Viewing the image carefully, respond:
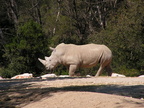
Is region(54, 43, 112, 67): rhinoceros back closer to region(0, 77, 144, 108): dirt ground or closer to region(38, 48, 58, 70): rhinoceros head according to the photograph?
region(38, 48, 58, 70): rhinoceros head

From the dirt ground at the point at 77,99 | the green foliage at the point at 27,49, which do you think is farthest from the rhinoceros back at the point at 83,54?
the dirt ground at the point at 77,99

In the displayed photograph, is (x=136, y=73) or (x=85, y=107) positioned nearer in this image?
(x=85, y=107)

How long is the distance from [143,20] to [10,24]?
12128 millimetres

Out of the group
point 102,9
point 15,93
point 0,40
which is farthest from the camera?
point 102,9

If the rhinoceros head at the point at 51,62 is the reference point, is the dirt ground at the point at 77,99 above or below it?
above

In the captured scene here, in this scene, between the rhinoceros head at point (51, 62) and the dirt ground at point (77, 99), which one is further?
the rhinoceros head at point (51, 62)

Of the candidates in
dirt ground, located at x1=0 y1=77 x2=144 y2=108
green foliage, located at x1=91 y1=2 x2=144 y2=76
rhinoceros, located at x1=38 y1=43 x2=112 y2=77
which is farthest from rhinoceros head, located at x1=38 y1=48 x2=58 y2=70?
dirt ground, located at x1=0 y1=77 x2=144 y2=108

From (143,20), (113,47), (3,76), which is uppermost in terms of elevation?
(143,20)

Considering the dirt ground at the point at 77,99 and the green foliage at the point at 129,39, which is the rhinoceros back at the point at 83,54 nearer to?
the green foliage at the point at 129,39

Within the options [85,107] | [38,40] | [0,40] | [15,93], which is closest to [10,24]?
[0,40]

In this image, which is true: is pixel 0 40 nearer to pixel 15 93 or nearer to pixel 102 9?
pixel 102 9

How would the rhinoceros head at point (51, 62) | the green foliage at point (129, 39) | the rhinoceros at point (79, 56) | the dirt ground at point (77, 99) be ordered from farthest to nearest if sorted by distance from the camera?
the green foliage at point (129, 39), the rhinoceros head at point (51, 62), the rhinoceros at point (79, 56), the dirt ground at point (77, 99)

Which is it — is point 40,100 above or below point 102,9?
below

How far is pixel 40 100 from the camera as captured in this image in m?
8.91
